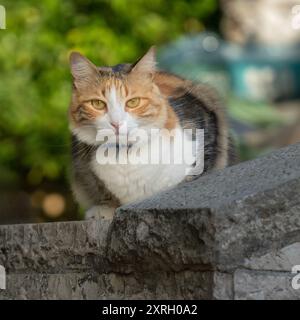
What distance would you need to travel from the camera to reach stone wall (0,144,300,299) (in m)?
2.69

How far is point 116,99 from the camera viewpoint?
3.50 metres

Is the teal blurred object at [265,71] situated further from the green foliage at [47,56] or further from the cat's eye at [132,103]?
the cat's eye at [132,103]

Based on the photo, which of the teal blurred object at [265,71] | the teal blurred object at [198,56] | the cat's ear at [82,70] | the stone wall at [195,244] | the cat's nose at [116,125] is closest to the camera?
the stone wall at [195,244]

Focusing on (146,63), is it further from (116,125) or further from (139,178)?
(139,178)

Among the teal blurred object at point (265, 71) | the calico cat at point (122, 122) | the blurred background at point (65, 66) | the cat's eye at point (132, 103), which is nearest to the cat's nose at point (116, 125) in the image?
the calico cat at point (122, 122)

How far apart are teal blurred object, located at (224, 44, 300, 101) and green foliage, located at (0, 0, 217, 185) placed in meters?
2.11

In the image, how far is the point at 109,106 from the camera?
349 centimetres

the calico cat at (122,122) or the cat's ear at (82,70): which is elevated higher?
the cat's ear at (82,70)

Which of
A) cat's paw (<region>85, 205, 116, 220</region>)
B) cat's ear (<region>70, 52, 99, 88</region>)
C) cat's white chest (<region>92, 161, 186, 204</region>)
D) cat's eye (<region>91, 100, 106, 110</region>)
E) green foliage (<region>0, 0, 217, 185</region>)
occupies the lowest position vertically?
cat's paw (<region>85, 205, 116, 220</region>)

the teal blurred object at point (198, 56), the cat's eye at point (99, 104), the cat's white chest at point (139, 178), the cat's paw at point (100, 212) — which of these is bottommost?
the cat's paw at point (100, 212)

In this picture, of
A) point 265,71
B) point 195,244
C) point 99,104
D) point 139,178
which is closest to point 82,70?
point 99,104

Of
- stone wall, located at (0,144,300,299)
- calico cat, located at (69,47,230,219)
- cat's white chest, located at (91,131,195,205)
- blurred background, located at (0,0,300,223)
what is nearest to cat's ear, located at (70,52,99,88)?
calico cat, located at (69,47,230,219)

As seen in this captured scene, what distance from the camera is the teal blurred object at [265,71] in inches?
467

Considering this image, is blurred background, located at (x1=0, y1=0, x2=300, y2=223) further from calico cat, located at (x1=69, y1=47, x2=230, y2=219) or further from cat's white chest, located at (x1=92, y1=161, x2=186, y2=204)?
cat's white chest, located at (x1=92, y1=161, x2=186, y2=204)
